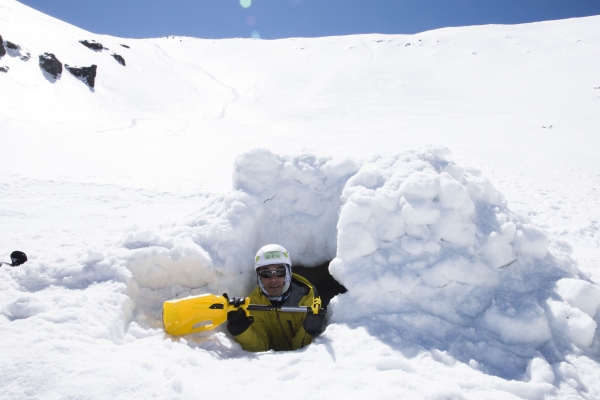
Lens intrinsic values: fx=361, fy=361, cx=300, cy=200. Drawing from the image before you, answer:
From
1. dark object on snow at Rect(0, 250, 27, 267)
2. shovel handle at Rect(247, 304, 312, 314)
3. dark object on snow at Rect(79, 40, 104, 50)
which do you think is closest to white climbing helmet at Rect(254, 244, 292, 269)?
shovel handle at Rect(247, 304, 312, 314)

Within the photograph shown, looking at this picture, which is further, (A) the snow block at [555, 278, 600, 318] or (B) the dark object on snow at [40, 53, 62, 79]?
(B) the dark object on snow at [40, 53, 62, 79]

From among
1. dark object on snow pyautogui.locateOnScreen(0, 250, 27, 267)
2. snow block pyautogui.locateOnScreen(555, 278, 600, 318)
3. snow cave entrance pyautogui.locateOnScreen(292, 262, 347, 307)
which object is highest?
dark object on snow pyautogui.locateOnScreen(0, 250, 27, 267)

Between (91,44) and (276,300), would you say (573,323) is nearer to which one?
(276,300)

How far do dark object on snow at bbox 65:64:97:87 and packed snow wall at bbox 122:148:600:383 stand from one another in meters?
23.4

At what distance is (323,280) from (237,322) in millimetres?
2526

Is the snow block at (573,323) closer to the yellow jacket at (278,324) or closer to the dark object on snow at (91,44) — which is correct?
the yellow jacket at (278,324)

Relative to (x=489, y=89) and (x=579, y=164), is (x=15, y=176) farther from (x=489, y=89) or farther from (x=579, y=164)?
(x=489, y=89)

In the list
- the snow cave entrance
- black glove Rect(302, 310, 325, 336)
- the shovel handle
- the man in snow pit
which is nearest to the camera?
black glove Rect(302, 310, 325, 336)

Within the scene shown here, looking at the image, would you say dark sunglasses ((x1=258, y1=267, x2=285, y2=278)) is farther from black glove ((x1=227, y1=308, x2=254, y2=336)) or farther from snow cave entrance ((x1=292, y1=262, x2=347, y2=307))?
snow cave entrance ((x1=292, y1=262, x2=347, y2=307))

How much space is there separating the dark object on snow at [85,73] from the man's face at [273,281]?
79.7ft

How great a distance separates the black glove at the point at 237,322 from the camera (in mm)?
3143

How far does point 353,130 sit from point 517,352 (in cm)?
1515

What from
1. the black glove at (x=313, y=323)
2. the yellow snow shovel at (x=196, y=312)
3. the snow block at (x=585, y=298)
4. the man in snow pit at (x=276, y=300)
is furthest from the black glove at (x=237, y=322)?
the snow block at (x=585, y=298)

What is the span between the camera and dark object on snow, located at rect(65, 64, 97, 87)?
75.0 feet
